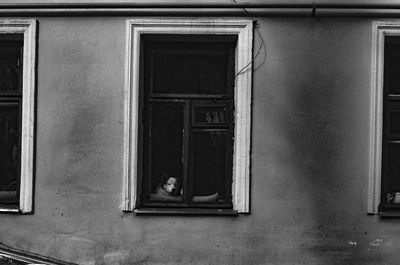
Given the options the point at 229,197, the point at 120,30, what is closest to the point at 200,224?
the point at 229,197

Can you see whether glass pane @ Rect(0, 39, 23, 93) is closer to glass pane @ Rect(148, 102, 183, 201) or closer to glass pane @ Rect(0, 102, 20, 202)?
glass pane @ Rect(0, 102, 20, 202)

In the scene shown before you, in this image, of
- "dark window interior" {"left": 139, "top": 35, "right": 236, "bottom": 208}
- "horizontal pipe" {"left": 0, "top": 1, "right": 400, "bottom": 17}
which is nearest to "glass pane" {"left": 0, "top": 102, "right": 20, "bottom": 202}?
"horizontal pipe" {"left": 0, "top": 1, "right": 400, "bottom": 17}

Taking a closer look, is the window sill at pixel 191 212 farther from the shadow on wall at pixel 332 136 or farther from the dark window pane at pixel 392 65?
the dark window pane at pixel 392 65

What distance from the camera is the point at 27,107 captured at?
23.1 feet

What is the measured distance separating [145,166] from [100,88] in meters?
1.02

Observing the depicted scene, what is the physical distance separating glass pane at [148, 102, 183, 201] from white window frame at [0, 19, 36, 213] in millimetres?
1348

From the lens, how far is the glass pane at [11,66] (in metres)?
7.27

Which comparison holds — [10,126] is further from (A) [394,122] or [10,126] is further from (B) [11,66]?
(A) [394,122]

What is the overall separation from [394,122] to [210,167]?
6.97ft

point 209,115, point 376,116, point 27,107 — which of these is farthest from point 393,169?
point 27,107

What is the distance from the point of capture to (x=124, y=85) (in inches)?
273

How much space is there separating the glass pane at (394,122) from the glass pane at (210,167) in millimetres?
1882

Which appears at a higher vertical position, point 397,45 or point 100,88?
point 397,45

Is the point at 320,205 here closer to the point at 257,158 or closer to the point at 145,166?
the point at 257,158
